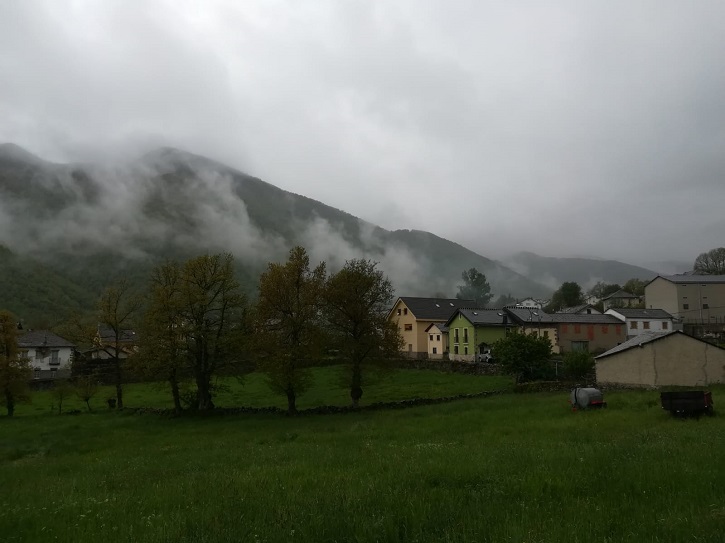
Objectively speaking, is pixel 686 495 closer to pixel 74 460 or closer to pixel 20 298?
pixel 74 460

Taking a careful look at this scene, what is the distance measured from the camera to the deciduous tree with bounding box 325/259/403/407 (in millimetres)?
39688

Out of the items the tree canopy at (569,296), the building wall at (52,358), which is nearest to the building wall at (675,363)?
the building wall at (52,358)

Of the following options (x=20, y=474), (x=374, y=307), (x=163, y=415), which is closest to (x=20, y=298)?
(x=163, y=415)

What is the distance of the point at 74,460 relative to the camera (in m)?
22.4

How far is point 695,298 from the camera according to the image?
10019 cm

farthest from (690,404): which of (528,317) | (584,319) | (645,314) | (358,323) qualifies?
(645,314)

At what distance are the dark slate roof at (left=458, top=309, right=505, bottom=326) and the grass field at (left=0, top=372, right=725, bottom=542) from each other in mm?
51595

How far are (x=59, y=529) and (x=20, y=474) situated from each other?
41.8 ft

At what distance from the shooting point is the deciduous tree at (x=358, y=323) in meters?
39.7

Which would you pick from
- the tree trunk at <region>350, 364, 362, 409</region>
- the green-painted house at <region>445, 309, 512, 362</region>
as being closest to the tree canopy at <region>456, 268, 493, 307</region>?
the green-painted house at <region>445, 309, 512, 362</region>

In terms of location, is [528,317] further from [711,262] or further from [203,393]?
[711,262]

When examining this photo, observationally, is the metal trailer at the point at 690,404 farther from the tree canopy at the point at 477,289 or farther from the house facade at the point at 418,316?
the tree canopy at the point at 477,289

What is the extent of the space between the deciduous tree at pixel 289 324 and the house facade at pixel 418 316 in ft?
164

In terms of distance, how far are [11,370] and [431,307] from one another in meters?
66.1
